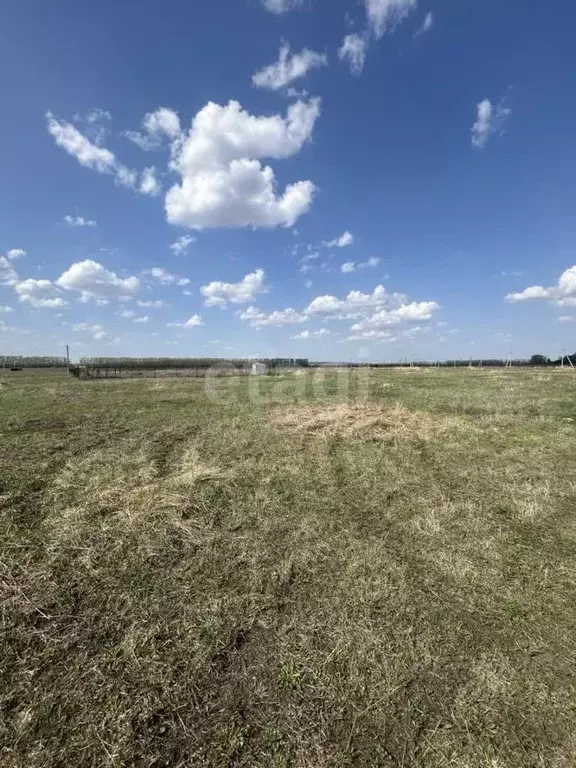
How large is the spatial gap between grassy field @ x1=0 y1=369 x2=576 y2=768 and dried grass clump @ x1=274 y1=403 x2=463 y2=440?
189 centimetres

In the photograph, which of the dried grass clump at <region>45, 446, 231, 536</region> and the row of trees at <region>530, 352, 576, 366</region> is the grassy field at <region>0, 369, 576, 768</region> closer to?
the dried grass clump at <region>45, 446, 231, 536</region>

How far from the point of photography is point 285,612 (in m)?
2.89

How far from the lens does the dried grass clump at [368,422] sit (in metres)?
8.05

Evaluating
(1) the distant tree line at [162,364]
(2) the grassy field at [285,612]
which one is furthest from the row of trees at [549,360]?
(2) the grassy field at [285,612]

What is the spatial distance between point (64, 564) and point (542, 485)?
19.9 ft

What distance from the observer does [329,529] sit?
413cm

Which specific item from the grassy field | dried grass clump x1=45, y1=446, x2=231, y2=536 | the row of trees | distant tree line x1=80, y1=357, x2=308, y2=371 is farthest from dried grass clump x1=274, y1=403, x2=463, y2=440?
the row of trees

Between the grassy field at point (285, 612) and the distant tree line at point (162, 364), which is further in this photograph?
the distant tree line at point (162, 364)

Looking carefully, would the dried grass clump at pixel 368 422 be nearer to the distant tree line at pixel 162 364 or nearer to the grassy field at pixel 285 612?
the grassy field at pixel 285 612

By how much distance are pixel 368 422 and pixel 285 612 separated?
20.6ft

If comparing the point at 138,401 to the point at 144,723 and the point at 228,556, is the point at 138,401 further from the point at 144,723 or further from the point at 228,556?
the point at 144,723

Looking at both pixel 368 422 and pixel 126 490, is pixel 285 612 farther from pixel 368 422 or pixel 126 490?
pixel 368 422

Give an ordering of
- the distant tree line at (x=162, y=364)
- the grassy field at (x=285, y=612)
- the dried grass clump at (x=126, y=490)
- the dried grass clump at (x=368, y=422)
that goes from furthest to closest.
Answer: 1. the distant tree line at (x=162, y=364)
2. the dried grass clump at (x=368, y=422)
3. the dried grass clump at (x=126, y=490)
4. the grassy field at (x=285, y=612)

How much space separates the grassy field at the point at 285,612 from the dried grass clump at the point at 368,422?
6.19ft
